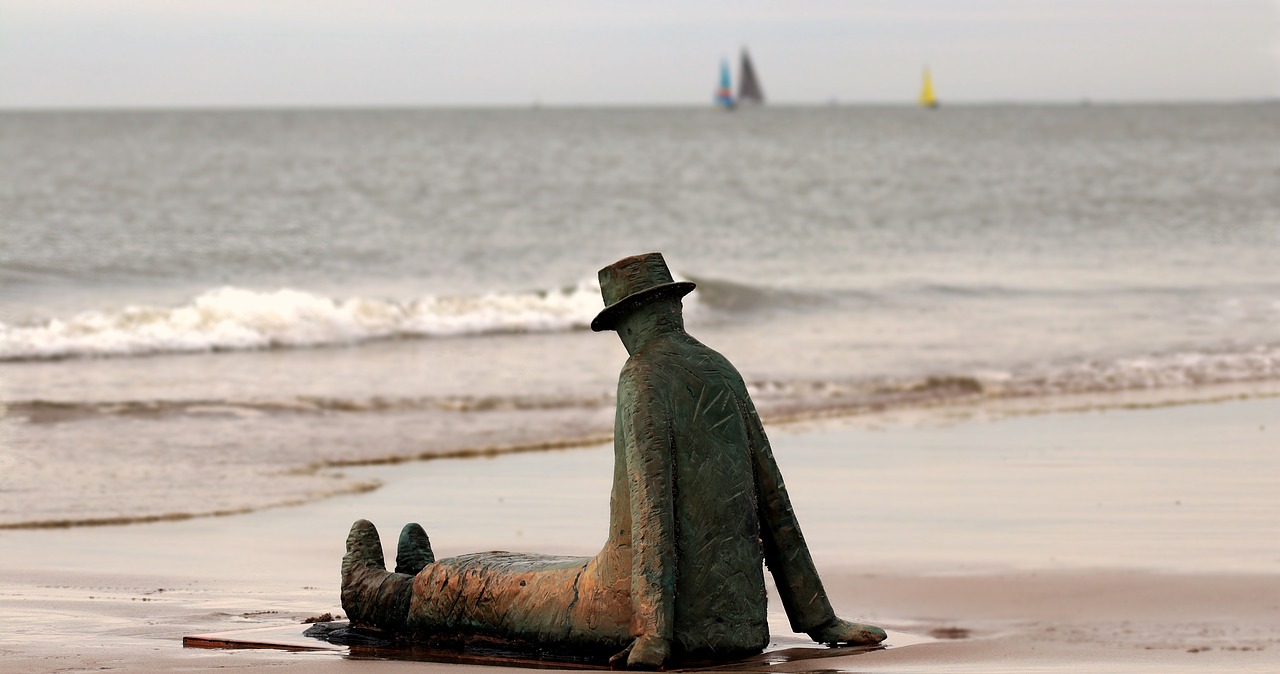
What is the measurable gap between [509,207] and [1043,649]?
35.8 metres

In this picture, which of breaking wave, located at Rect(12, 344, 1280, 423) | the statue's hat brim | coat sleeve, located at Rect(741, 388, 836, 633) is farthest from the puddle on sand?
breaking wave, located at Rect(12, 344, 1280, 423)

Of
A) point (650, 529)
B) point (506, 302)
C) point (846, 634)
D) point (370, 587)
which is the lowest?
point (846, 634)

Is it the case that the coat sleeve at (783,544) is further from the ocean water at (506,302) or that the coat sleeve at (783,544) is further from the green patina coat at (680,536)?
the ocean water at (506,302)

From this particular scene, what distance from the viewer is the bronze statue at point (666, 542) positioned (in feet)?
15.8

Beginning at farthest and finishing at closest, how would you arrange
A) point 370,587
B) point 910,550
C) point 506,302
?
1. point 506,302
2. point 910,550
3. point 370,587

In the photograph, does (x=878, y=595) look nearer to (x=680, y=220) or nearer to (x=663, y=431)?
(x=663, y=431)

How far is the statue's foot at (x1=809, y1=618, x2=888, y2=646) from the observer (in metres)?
5.28

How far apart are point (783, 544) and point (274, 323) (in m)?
14.6

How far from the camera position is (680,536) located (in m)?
4.84

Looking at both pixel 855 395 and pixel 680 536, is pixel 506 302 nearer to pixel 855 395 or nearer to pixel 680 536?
pixel 855 395

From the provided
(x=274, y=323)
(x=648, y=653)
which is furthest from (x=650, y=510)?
(x=274, y=323)

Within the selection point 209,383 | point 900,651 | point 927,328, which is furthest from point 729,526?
point 927,328

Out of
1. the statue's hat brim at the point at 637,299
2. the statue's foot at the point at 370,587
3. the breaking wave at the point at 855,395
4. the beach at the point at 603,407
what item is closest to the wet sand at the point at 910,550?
the beach at the point at 603,407

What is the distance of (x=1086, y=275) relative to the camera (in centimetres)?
2622
